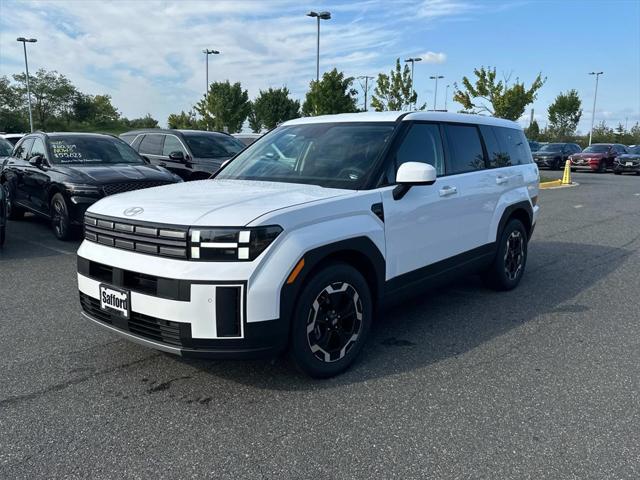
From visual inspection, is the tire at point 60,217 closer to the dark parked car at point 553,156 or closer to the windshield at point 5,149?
the windshield at point 5,149

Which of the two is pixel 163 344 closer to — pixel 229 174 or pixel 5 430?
pixel 5 430


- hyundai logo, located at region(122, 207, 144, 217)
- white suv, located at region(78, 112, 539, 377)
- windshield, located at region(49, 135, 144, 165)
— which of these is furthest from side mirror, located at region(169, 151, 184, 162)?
hyundai logo, located at region(122, 207, 144, 217)

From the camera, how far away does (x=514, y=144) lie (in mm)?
6066

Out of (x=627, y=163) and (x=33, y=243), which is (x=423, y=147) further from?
(x=627, y=163)

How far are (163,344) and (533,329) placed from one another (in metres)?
3.16

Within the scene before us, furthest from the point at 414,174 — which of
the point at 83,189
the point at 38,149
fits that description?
the point at 38,149

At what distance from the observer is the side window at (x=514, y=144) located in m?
5.77

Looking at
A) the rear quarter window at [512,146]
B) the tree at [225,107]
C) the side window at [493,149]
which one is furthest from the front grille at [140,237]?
the tree at [225,107]

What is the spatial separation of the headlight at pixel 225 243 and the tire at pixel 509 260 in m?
3.33

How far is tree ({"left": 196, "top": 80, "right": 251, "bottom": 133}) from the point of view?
47750mm

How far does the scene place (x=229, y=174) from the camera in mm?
4723

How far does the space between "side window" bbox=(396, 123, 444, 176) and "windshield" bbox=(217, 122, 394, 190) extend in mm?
170

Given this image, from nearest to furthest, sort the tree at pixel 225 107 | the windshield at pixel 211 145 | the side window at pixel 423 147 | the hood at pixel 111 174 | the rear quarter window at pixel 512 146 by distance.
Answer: the side window at pixel 423 147, the rear quarter window at pixel 512 146, the hood at pixel 111 174, the windshield at pixel 211 145, the tree at pixel 225 107

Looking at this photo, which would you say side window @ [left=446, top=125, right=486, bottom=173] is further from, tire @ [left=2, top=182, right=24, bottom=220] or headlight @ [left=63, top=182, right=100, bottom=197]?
tire @ [left=2, top=182, right=24, bottom=220]
